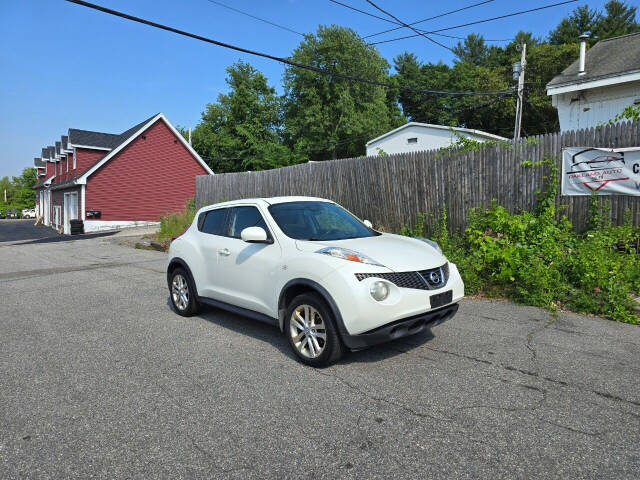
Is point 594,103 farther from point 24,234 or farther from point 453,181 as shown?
point 24,234

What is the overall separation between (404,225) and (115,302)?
6.24m

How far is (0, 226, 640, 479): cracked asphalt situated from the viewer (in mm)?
2652

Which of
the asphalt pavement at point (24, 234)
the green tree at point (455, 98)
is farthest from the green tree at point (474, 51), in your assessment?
the asphalt pavement at point (24, 234)

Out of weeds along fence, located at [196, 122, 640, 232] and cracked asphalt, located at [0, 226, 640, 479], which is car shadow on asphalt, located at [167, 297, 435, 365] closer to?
cracked asphalt, located at [0, 226, 640, 479]

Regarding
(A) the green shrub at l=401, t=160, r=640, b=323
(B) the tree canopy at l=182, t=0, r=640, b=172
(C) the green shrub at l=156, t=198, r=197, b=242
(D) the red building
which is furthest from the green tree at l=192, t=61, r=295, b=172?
(A) the green shrub at l=401, t=160, r=640, b=323

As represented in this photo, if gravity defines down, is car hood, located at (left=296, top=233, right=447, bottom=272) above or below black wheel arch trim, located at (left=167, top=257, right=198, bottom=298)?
above

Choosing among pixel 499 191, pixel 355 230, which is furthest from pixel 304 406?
pixel 499 191

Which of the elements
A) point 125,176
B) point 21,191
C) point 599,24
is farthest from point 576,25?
point 21,191

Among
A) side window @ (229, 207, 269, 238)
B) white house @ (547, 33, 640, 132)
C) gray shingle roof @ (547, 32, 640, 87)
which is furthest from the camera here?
gray shingle roof @ (547, 32, 640, 87)

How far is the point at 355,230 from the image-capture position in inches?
208

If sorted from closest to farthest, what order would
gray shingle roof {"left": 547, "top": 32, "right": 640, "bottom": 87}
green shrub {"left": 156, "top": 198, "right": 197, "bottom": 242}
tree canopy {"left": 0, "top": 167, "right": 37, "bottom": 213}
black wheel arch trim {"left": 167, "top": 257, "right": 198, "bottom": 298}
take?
black wheel arch trim {"left": 167, "top": 257, "right": 198, "bottom": 298}
gray shingle roof {"left": 547, "top": 32, "right": 640, "bottom": 87}
green shrub {"left": 156, "top": 198, "right": 197, "bottom": 242}
tree canopy {"left": 0, "top": 167, "right": 37, "bottom": 213}

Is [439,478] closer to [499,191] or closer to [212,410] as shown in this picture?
[212,410]

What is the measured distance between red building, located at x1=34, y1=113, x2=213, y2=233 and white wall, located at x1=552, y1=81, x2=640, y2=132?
75.6 feet

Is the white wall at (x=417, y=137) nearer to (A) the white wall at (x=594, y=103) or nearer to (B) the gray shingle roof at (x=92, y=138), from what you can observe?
(A) the white wall at (x=594, y=103)
